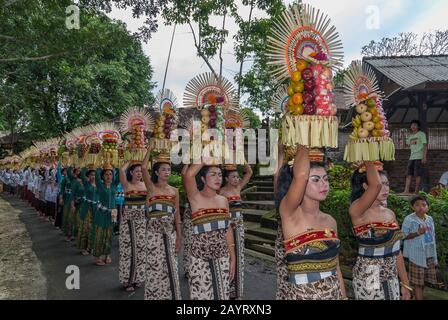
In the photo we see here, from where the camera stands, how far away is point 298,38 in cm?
282

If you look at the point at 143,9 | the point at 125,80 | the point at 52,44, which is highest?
the point at 125,80

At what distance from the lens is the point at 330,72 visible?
2758 millimetres

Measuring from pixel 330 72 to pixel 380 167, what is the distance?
4.56 feet

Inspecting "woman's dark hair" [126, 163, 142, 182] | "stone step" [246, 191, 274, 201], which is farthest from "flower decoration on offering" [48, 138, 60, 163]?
"woman's dark hair" [126, 163, 142, 182]

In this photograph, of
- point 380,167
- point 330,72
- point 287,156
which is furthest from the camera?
point 287,156

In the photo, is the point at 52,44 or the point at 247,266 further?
the point at 52,44

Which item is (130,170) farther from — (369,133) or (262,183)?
(262,183)

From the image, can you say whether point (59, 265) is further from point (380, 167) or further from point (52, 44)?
point (380, 167)

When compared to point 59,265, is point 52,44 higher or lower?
higher

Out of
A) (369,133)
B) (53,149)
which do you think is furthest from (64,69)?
(369,133)

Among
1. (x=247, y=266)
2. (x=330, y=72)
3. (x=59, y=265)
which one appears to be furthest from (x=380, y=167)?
(x=59, y=265)

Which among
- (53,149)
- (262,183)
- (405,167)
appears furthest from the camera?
(53,149)

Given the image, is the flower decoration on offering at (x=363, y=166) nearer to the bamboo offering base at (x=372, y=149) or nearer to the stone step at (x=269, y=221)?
the bamboo offering base at (x=372, y=149)

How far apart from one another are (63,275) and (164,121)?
374cm
